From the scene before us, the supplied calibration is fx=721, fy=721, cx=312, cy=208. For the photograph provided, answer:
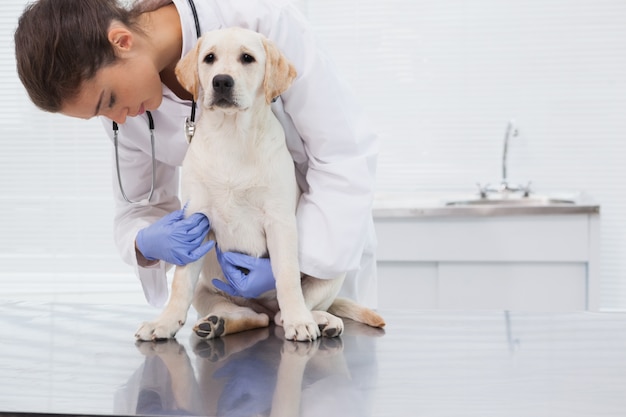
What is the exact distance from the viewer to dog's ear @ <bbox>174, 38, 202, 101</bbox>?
117 centimetres

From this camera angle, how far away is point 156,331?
1129mm

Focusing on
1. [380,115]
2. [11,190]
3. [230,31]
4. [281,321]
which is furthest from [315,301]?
[11,190]

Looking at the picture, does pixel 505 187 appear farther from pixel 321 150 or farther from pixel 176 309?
pixel 176 309

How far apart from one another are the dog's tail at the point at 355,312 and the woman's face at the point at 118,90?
50 centimetres

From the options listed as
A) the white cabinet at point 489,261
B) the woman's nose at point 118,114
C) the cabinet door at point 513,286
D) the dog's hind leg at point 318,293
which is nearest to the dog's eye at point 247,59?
the woman's nose at point 118,114

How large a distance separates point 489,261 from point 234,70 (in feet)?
5.25

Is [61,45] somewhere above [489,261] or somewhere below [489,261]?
above

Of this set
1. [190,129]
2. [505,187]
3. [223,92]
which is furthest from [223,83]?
[505,187]

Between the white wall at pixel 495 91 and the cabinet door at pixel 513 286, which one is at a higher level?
the white wall at pixel 495 91

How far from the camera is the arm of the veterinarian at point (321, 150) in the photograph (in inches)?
48.4

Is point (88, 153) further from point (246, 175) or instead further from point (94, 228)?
point (246, 175)

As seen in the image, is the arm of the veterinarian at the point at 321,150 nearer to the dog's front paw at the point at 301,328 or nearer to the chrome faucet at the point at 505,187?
the dog's front paw at the point at 301,328

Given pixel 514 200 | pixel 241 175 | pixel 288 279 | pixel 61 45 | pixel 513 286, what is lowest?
pixel 513 286

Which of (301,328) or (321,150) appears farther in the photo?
(321,150)
